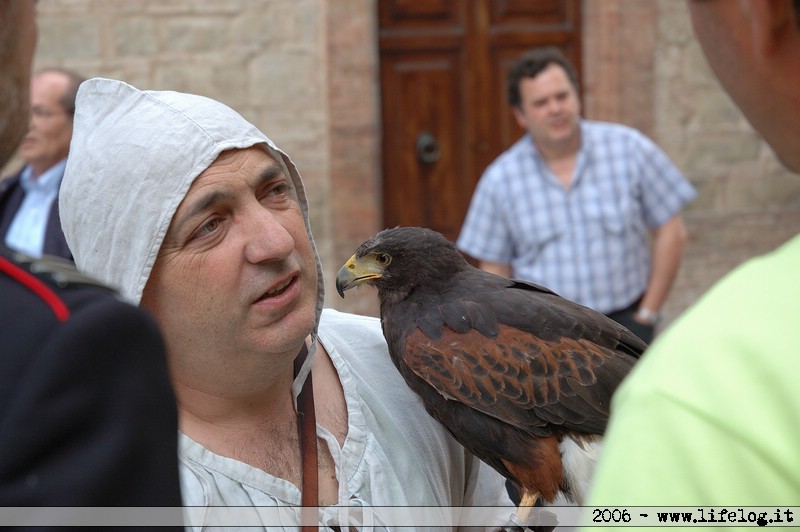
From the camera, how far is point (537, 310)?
231 centimetres

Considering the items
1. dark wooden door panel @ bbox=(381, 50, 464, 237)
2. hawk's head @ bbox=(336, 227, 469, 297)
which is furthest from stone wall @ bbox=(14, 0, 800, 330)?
hawk's head @ bbox=(336, 227, 469, 297)

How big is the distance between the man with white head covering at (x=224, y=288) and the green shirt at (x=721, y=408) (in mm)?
1278

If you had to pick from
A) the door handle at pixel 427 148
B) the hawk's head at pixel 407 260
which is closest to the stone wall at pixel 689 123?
the door handle at pixel 427 148

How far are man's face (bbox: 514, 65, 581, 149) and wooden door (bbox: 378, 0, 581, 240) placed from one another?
2.53 metres

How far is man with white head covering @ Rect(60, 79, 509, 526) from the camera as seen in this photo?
209 centimetres

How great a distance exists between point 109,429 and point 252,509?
3.12 feet

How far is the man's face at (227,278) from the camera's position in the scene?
209cm

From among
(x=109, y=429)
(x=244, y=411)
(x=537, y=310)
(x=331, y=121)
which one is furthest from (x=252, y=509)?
(x=331, y=121)

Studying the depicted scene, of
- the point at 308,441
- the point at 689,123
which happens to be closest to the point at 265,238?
the point at 308,441

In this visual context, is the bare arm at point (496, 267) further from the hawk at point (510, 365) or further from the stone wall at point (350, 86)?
the hawk at point (510, 365)

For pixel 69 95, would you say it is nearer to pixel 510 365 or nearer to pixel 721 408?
pixel 510 365

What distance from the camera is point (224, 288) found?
209 centimetres

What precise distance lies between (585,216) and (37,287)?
14.5 ft

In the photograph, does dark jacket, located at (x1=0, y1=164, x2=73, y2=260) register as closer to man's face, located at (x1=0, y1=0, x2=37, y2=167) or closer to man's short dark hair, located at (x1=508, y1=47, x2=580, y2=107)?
man's short dark hair, located at (x1=508, y1=47, x2=580, y2=107)
